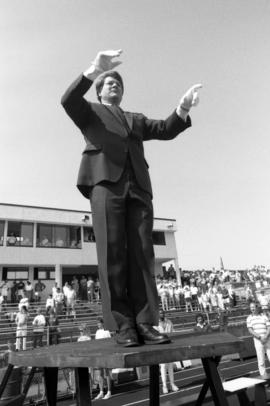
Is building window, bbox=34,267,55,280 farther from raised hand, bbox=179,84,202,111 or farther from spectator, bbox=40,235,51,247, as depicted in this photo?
raised hand, bbox=179,84,202,111

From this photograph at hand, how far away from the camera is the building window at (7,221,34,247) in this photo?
27.1m

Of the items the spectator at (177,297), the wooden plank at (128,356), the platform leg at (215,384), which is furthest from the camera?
the spectator at (177,297)

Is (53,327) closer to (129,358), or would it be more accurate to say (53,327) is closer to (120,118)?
(120,118)

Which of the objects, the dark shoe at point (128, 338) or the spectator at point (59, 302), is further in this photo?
the spectator at point (59, 302)

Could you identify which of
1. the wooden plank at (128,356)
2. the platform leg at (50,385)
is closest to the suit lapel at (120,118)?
the wooden plank at (128,356)

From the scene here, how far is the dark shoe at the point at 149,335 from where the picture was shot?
2.46m

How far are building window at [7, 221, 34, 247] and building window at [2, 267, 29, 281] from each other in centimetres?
204

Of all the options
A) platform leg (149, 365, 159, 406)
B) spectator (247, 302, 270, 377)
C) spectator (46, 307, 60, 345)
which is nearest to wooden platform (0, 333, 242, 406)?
platform leg (149, 365, 159, 406)

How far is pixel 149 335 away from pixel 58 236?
27595 millimetres

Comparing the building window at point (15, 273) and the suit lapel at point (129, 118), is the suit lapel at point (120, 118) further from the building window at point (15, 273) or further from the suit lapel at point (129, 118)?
the building window at point (15, 273)

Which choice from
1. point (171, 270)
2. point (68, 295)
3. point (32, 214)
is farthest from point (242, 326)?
point (32, 214)

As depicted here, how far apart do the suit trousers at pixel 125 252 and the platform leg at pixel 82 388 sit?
0.62 meters

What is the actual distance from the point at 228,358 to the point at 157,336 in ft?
47.7

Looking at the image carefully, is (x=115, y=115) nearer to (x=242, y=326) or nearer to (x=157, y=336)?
(x=157, y=336)
